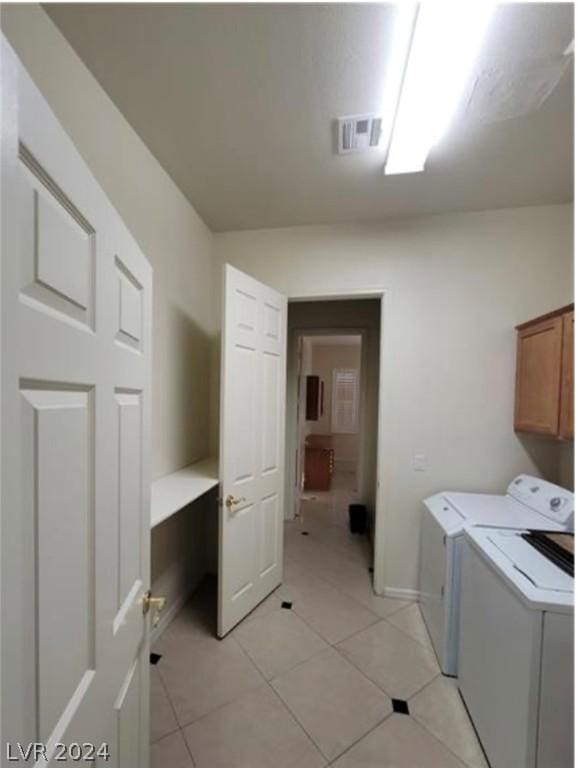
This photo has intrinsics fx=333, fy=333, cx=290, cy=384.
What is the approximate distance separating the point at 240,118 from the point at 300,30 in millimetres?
477

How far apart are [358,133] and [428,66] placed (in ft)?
1.47

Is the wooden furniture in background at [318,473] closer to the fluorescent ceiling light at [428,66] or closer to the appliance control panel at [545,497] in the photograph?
the appliance control panel at [545,497]

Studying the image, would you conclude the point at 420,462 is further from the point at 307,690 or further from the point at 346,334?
the point at 346,334

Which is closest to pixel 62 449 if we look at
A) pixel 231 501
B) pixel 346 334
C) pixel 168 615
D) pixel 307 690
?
pixel 231 501

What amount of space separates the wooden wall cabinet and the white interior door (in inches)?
64.8

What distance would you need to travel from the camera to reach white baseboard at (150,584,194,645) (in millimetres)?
1970

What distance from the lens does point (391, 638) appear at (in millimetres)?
2027

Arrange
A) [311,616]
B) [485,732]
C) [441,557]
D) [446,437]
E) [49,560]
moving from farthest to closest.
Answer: [446,437], [311,616], [441,557], [485,732], [49,560]

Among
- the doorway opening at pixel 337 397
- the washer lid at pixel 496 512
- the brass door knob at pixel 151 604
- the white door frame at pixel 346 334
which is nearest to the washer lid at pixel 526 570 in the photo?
the washer lid at pixel 496 512

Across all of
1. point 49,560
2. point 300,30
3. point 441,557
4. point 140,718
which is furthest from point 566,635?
point 300,30

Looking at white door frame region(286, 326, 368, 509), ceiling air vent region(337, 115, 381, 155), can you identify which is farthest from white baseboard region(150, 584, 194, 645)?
ceiling air vent region(337, 115, 381, 155)

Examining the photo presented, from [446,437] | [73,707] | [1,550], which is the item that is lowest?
[73,707]

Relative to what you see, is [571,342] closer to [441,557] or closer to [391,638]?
[441,557]

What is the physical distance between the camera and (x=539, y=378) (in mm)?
2037
